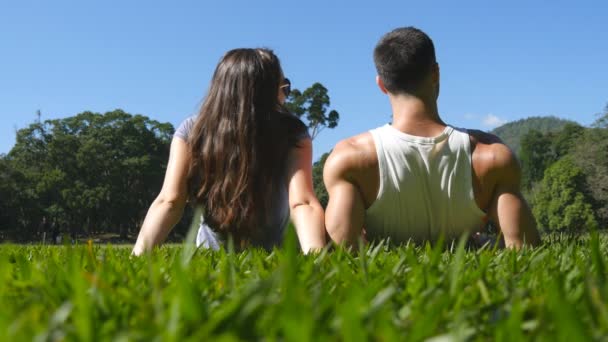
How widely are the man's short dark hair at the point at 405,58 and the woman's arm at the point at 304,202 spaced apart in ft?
2.66

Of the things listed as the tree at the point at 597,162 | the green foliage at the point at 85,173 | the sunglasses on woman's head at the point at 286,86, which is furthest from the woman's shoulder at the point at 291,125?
the tree at the point at 597,162

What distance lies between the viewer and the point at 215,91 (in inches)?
174

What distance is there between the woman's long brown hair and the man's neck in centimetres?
90

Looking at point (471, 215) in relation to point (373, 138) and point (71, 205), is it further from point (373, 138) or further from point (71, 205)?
point (71, 205)

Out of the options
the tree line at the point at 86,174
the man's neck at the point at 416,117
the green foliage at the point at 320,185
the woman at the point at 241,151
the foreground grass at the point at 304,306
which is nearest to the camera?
the foreground grass at the point at 304,306

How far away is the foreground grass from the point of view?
746 millimetres

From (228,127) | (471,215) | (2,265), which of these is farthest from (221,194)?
(2,265)

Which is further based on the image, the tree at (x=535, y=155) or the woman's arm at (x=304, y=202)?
the tree at (x=535, y=155)

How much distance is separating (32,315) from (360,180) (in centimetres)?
276

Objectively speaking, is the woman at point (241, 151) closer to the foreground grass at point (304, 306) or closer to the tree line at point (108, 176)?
the foreground grass at point (304, 306)

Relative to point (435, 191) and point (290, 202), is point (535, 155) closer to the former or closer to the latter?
point (435, 191)

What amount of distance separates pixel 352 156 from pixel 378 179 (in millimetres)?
213

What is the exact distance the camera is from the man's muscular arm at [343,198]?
3482 mm

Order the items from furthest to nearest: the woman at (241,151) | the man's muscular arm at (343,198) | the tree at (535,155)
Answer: the tree at (535,155) → the woman at (241,151) → the man's muscular arm at (343,198)
